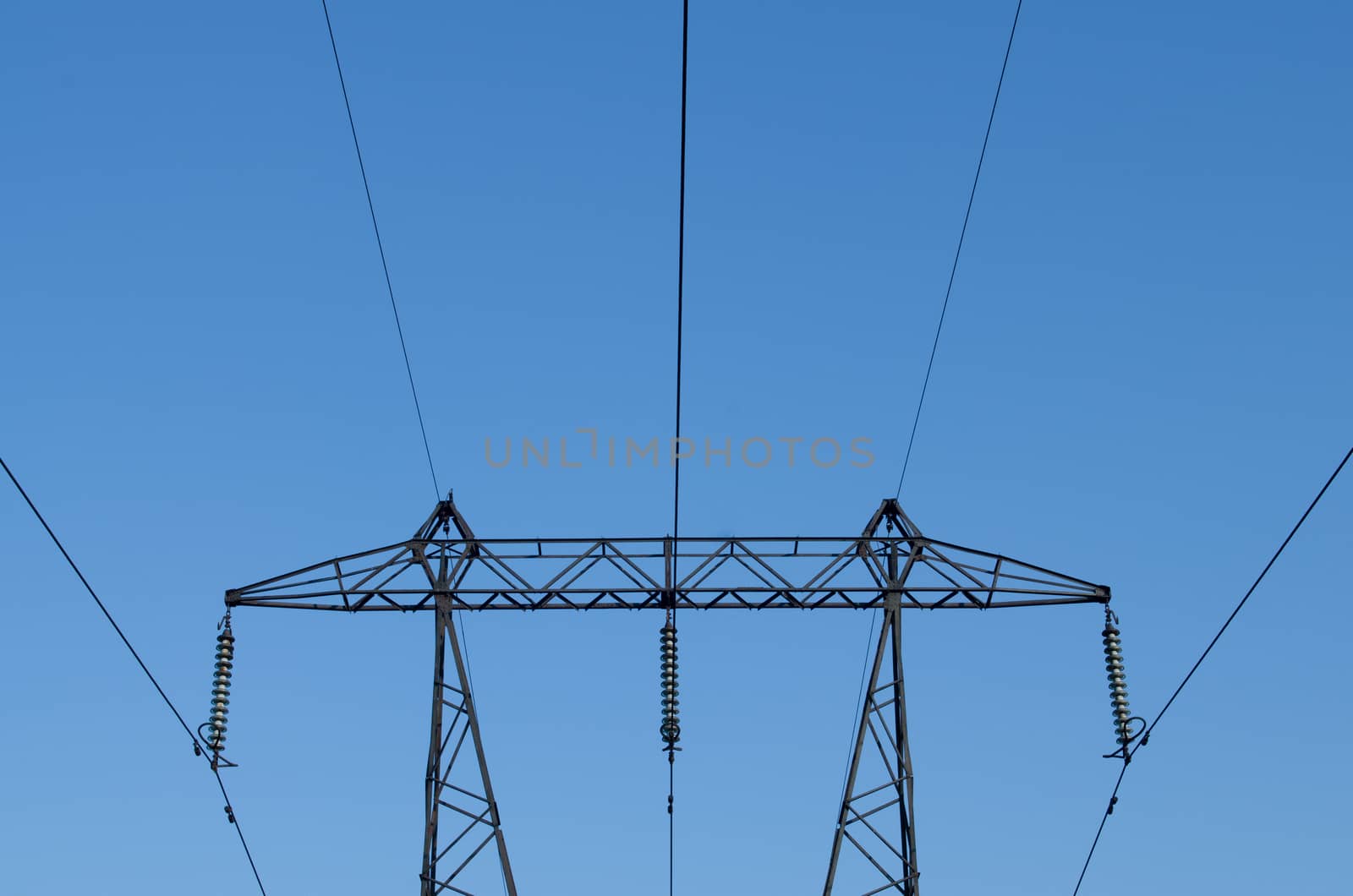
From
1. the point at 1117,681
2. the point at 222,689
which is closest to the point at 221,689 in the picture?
the point at 222,689

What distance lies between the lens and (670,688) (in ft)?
90.8

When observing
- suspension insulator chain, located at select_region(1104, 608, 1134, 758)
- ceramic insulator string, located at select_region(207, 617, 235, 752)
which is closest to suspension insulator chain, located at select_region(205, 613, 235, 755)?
ceramic insulator string, located at select_region(207, 617, 235, 752)

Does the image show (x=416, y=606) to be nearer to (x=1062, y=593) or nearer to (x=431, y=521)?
(x=431, y=521)

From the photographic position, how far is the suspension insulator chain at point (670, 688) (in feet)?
90.6

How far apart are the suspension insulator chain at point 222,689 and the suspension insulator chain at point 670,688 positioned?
6.55 metres

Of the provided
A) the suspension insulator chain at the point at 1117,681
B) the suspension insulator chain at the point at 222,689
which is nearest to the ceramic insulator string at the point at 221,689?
the suspension insulator chain at the point at 222,689

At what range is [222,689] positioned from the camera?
27.8 meters

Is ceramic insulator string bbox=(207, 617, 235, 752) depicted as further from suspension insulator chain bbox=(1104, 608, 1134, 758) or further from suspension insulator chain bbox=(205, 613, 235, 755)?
suspension insulator chain bbox=(1104, 608, 1134, 758)

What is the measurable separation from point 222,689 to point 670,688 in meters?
6.74

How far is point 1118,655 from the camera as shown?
27828mm

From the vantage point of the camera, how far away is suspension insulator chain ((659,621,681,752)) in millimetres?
27609

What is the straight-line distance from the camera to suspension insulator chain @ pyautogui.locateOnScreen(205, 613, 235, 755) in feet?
90.6

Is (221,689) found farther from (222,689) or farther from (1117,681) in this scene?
(1117,681)

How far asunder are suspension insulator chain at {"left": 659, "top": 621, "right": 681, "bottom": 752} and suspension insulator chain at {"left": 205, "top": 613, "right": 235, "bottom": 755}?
6554mm
